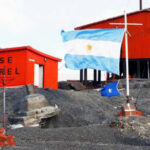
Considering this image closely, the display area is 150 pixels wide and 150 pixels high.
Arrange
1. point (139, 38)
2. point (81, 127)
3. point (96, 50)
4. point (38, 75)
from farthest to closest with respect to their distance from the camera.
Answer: point (139, 38)
point (38, 75)
point (96, 50)
point (81, 127)

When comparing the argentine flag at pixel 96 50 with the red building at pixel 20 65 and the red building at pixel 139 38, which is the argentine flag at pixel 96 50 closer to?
the red building at pixel 20 65

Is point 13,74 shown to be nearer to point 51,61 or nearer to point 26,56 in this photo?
point 26,56

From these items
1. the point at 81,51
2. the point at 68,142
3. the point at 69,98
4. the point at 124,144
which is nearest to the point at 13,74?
the point at 69,98

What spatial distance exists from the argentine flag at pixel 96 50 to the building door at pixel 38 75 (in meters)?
10.6

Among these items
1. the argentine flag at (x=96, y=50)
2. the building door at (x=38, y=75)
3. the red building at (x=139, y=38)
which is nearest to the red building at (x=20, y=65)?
the building door at (x=38, y=75)

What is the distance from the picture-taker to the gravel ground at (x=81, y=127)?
314 inches

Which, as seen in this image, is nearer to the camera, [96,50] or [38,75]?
[96,50]

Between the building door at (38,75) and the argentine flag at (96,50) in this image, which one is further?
the building door at (38,75)

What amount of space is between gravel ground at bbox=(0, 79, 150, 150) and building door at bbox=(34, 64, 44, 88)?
10.6ft

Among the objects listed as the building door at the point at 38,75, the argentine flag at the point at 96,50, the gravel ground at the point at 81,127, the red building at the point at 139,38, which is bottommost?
the gravel ground at the point at 81,127

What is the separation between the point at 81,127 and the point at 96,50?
156 inches

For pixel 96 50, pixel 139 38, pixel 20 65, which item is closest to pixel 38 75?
pixel 20 65

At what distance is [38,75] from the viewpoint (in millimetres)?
21812

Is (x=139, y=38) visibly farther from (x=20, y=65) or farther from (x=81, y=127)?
(x=81, y=127)
